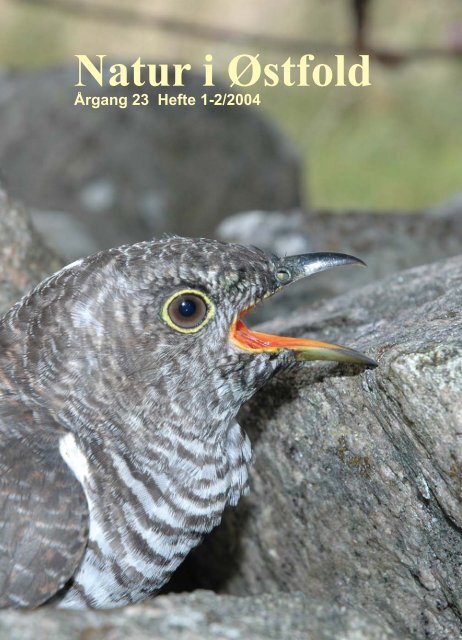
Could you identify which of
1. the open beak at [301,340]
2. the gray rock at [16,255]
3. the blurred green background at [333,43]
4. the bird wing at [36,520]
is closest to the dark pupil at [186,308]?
the open beak at [301,340]

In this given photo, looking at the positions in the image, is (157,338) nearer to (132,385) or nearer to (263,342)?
(132,385)

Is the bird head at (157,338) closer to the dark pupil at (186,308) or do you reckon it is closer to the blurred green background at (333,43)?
the dark pupil at (186,308)

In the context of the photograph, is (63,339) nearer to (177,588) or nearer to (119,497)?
(119,497)

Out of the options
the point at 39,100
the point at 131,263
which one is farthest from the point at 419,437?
the point at 39,100

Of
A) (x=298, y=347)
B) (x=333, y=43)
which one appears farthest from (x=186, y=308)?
(x=333, y=43)

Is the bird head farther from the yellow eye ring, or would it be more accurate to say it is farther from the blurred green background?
the blurred green background

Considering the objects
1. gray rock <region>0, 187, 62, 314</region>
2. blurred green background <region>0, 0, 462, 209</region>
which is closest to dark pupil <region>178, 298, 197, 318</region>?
gray rock <region>0, 187, 62, 314</region>
